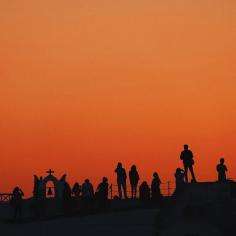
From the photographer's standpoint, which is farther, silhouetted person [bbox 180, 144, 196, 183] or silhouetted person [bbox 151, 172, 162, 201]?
silhouetted person [bbox 151, 172, 162, 201]

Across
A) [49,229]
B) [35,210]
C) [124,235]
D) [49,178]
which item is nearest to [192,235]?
[124,235]

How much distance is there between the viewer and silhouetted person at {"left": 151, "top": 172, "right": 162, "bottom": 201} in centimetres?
4206

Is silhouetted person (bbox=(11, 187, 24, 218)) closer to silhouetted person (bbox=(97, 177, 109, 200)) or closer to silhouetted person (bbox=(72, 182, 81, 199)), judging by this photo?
silhouetted person (bbox=(72, 182, 81, 199))

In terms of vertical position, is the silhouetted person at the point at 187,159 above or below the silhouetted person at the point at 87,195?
above

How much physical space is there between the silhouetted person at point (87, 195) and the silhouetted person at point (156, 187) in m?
2.54

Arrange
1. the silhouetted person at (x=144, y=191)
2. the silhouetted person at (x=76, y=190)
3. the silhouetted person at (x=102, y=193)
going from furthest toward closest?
the silhouetted person at (x=76, y=190) < the silhouetted person at (x=102, y=193) < the silhouetted person at (x=144, y=191)

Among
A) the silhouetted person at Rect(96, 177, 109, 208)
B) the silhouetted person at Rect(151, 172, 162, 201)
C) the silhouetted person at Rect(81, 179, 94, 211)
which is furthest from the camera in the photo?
the silhouetted person at Rect(96, 177, 109, 208)

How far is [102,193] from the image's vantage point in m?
43.1

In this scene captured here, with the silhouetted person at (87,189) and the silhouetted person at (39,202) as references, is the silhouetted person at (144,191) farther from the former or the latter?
the silhouetted person at (39,202)

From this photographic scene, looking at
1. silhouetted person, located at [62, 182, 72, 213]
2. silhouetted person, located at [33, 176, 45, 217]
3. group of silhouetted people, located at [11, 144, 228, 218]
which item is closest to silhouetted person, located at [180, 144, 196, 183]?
group of silhouetted people, located at [11, 144, 228, 218]

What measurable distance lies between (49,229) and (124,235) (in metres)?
3.78

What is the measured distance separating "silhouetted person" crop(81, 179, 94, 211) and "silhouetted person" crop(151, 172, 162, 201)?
2540mm

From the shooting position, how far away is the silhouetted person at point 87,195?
42500mm

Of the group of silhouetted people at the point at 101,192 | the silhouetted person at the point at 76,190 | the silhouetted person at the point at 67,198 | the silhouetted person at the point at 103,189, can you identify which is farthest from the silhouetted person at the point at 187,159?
the silhouetted person at the point at 76,190
